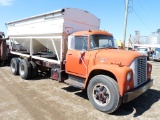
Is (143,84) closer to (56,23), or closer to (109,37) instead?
(109,37)

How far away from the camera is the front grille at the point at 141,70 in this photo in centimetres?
538

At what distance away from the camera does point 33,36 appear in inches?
362

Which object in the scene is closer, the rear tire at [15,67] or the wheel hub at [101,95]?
the wheel hub at [101,95]

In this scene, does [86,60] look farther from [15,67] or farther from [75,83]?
[15,67]

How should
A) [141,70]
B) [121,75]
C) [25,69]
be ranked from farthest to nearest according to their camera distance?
[25,69] → [141,70] → [121,75]

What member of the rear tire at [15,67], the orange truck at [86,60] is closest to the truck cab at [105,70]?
the orange truck at [86,60]

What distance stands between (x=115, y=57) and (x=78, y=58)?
55.9 inches

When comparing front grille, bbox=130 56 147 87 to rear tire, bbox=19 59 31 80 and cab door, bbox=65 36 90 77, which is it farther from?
rear tire, bbox=19 59 31 80

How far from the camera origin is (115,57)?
5.40 metres

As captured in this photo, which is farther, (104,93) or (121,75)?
(104,93)

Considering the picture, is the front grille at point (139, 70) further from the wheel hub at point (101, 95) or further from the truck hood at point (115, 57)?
the wheel hub at point (101, 95)

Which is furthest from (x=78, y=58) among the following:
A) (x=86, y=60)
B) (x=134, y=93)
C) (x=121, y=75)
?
(x=134, y=93)

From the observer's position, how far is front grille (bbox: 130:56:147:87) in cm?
518

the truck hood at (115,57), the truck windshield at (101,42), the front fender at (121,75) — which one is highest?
the truck windshield at (101,42)
